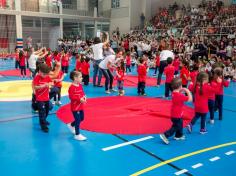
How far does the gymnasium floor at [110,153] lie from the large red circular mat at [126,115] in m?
0.32

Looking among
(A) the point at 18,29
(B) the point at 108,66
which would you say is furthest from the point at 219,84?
(A) the point at 18,29

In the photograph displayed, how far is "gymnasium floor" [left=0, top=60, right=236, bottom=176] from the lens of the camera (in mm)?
4012

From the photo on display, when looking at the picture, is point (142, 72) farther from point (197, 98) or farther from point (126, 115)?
point (197, 98)

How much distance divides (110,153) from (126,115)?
211cm

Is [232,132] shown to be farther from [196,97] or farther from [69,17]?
[69,17]

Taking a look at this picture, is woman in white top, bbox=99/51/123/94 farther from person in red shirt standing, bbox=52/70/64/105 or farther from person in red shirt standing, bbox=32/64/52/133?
person in red shirt standing, bbox=32/64/52/133

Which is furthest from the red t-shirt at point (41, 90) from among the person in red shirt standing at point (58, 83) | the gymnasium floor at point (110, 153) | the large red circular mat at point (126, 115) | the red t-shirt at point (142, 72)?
the red t-shirt at point (142, 72)

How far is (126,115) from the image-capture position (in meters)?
6.66

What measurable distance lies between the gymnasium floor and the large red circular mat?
0.32m

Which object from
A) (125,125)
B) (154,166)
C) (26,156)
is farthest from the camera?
(125,125)

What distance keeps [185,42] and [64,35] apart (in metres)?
17.3

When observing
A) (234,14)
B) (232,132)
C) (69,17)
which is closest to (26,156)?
(232,132)

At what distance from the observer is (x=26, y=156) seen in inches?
176

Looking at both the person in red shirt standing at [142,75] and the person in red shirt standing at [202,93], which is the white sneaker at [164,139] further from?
the person in red shirt standing at [142,75]
